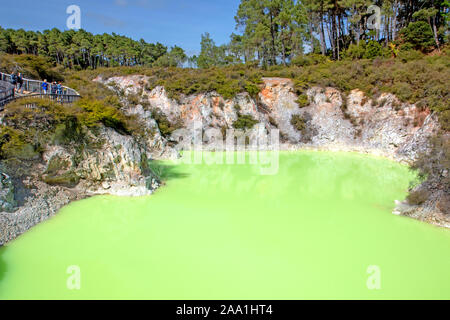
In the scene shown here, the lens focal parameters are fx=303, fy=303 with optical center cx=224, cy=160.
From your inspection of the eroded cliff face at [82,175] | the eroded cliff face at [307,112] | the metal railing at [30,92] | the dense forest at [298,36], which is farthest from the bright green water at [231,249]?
the dense forest at [298,36]

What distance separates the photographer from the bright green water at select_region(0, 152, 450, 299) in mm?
8117

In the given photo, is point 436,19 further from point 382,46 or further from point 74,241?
point 74,241

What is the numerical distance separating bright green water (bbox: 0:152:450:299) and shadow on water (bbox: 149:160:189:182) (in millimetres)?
2983

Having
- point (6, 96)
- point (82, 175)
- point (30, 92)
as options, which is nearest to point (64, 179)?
point (82, 175)

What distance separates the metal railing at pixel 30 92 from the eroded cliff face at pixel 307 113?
8721 millimetres

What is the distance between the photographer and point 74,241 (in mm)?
10445

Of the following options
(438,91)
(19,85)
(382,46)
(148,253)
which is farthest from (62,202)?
(382,46)

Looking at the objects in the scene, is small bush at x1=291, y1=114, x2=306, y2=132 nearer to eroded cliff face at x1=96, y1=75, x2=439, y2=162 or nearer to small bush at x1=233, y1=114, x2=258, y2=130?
eroded cliff face at x1=96, y1=75, x2=439, y2=162

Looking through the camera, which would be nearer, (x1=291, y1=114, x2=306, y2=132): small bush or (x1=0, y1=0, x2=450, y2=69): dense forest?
(x1=291, y1=114, x2=306, y2=132): small bush

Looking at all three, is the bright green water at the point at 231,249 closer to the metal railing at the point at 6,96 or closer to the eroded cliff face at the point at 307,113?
the metal railing at the point at 6,96

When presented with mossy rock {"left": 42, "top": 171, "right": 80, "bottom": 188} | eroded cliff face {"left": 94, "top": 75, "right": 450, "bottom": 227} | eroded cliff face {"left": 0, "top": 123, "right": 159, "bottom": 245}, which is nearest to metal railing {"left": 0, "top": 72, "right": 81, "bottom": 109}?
eroded cliff face {"left": 0, "top": 123, "right": 159, "bottom": 245}

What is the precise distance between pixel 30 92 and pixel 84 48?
4752 centimetres

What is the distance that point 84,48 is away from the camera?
195 feet

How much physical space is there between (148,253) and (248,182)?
10.0m
